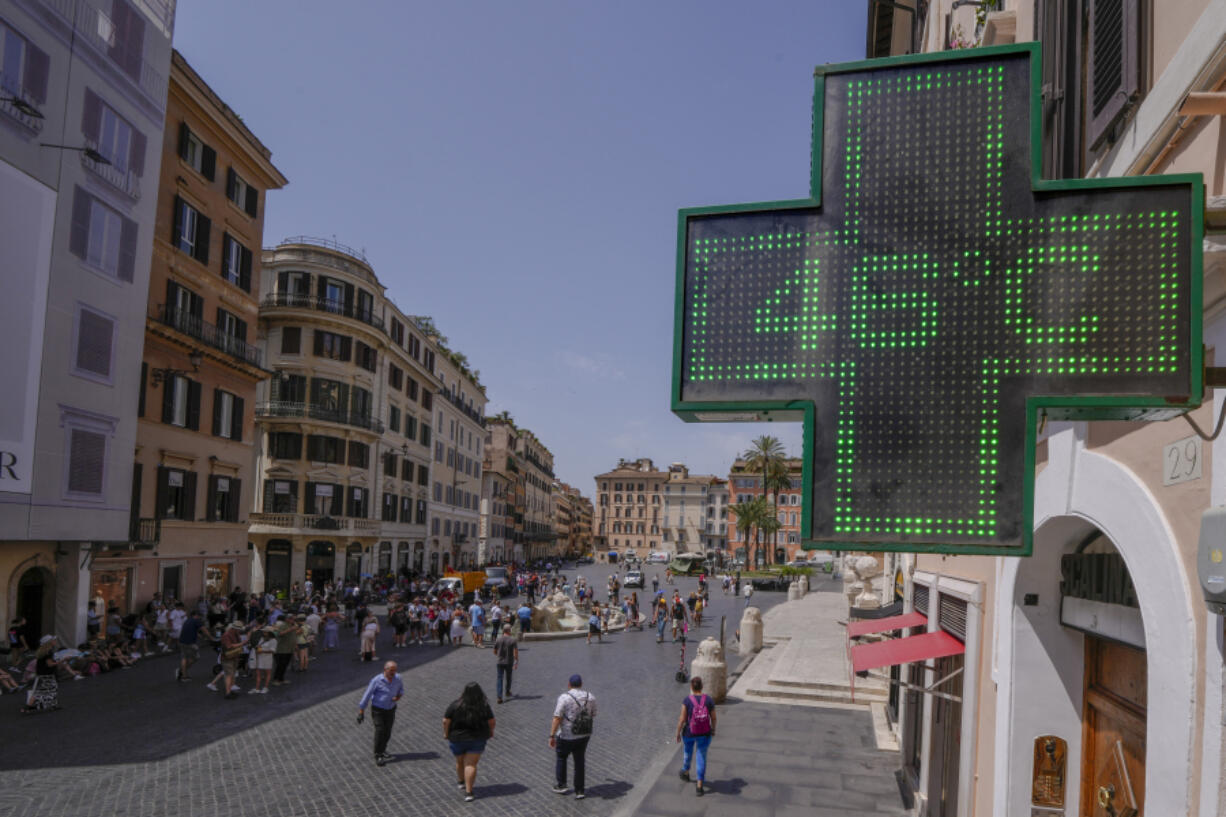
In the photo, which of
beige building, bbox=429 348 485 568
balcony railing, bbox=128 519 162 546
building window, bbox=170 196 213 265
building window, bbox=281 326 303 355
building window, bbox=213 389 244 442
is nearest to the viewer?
balcony railing, bbox=128 519 162 546

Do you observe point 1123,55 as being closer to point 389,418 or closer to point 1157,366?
point 1157,366

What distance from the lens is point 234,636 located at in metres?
19.2

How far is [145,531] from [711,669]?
69.0ft

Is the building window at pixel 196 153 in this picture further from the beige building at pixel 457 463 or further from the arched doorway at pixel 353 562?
the beige building at pixel 457 463

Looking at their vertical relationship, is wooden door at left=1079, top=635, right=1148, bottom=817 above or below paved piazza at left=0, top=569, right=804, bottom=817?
above

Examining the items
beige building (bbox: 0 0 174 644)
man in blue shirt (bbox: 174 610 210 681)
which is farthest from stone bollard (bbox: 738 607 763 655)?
beige building (bbox: 0 0 174 644)

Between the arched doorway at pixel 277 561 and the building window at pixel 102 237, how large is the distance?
24181 mm

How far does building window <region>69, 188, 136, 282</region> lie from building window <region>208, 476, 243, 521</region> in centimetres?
1087

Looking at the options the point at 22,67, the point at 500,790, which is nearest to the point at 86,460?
the point at 22,67

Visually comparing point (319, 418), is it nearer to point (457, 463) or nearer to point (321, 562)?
point (321, 562)

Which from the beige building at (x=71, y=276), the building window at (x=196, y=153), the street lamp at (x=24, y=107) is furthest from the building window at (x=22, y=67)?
the building window at (x=196, y=153)

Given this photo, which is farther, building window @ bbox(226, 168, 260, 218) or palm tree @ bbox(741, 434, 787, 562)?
palm tree @ bbox(741, 434, 787, 562)

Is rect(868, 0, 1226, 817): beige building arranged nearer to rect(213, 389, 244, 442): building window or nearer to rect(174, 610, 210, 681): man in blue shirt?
rect(174, 610, 210, 681): man in blue shirt

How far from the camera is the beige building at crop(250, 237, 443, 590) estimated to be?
46.3 m
